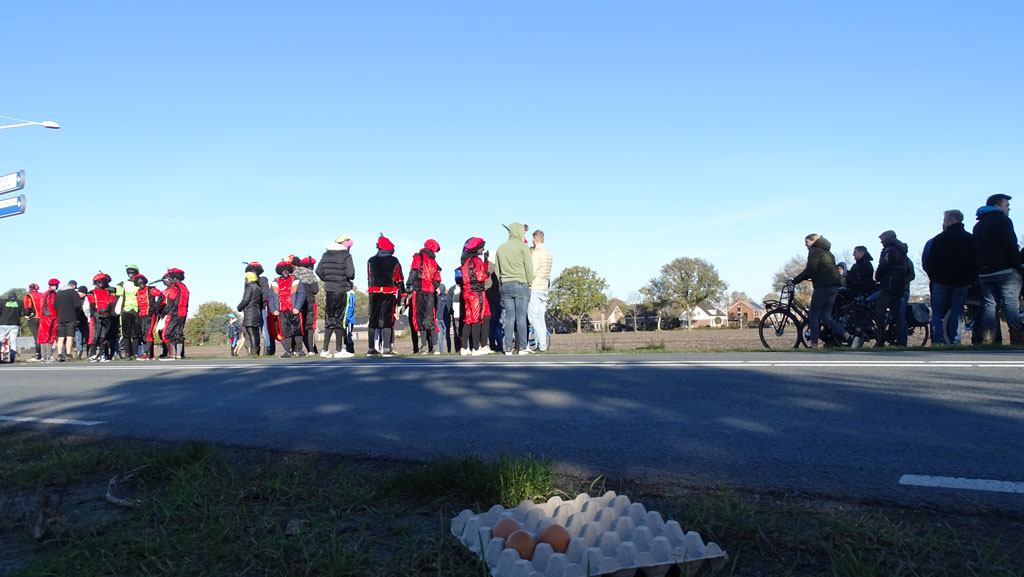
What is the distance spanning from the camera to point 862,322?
12594 millimetres

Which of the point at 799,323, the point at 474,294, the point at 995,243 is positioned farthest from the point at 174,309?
the point at 995,243

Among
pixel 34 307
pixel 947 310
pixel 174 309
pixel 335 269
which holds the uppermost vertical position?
pixel 335 269

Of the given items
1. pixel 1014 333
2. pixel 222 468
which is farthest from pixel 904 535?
pixel 1014 333

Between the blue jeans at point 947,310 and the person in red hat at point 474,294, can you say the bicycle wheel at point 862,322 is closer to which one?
the blue jeans at point 947,310

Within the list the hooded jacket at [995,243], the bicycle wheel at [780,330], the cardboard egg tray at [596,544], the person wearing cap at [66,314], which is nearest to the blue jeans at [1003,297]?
the hooded jacket at [995,243]

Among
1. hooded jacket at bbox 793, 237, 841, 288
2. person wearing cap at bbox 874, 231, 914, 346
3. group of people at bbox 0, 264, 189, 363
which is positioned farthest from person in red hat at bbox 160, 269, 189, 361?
person wearing cap at bbox 874, 231, 914, 346

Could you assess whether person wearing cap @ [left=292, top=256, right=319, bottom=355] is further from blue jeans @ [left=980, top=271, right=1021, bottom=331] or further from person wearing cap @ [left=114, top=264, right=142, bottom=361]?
blue jeans @ [left=980, top=271, right=1021, bottom=331]

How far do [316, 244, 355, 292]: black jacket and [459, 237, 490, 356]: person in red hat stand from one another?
2.42 m

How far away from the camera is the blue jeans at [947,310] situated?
1162 centimetres

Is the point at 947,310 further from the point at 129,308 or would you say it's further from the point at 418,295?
the point at 129,308

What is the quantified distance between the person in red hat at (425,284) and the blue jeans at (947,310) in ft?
27.2

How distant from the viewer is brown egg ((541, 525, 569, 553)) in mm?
2420

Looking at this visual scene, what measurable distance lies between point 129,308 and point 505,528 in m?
18.9

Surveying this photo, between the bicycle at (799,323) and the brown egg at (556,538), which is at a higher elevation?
the bicycle at (799,323)
